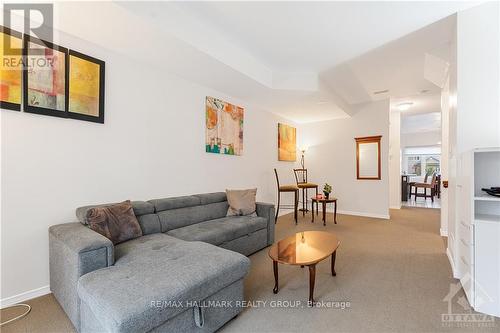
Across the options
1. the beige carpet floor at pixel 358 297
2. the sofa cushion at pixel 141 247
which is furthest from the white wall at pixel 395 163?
the sofa cushion at pixel 141 247

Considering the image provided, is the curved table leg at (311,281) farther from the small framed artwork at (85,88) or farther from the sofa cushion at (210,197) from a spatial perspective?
the small framed artwork at (85,88)

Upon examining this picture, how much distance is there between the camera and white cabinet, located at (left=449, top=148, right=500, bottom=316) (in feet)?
6.04

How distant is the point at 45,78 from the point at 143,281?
2.09 metres

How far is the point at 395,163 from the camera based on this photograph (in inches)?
266

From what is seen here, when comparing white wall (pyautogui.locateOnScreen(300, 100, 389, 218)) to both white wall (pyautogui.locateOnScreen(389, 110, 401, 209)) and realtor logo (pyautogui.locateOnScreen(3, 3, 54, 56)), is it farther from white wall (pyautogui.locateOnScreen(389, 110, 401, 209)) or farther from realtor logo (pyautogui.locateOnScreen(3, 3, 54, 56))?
realtor logo (pyautogui.locateOnScreen(3, 3, 54, 56))

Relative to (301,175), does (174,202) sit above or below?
below

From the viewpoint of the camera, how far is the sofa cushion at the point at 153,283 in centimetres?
117

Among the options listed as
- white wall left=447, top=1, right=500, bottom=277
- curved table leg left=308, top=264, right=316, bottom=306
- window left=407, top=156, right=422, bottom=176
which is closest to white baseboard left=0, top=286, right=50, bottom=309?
curved table leg left=308, top=264, right=316, bottom=306

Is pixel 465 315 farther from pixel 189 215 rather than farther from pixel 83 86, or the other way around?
pixel 83 86

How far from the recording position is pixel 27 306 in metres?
1.94

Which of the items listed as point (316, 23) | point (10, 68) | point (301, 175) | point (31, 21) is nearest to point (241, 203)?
point (316, 23)

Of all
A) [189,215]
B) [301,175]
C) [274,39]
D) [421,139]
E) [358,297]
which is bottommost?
[358,297]

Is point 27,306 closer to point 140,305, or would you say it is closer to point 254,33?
point 140,305

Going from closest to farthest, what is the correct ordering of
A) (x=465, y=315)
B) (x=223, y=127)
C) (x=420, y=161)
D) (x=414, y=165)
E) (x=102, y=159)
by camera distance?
(x=465, y=315) → (x=102, y=159) → (x=223, y=127) → (x=420, y=161) → (x=414, y=165)
